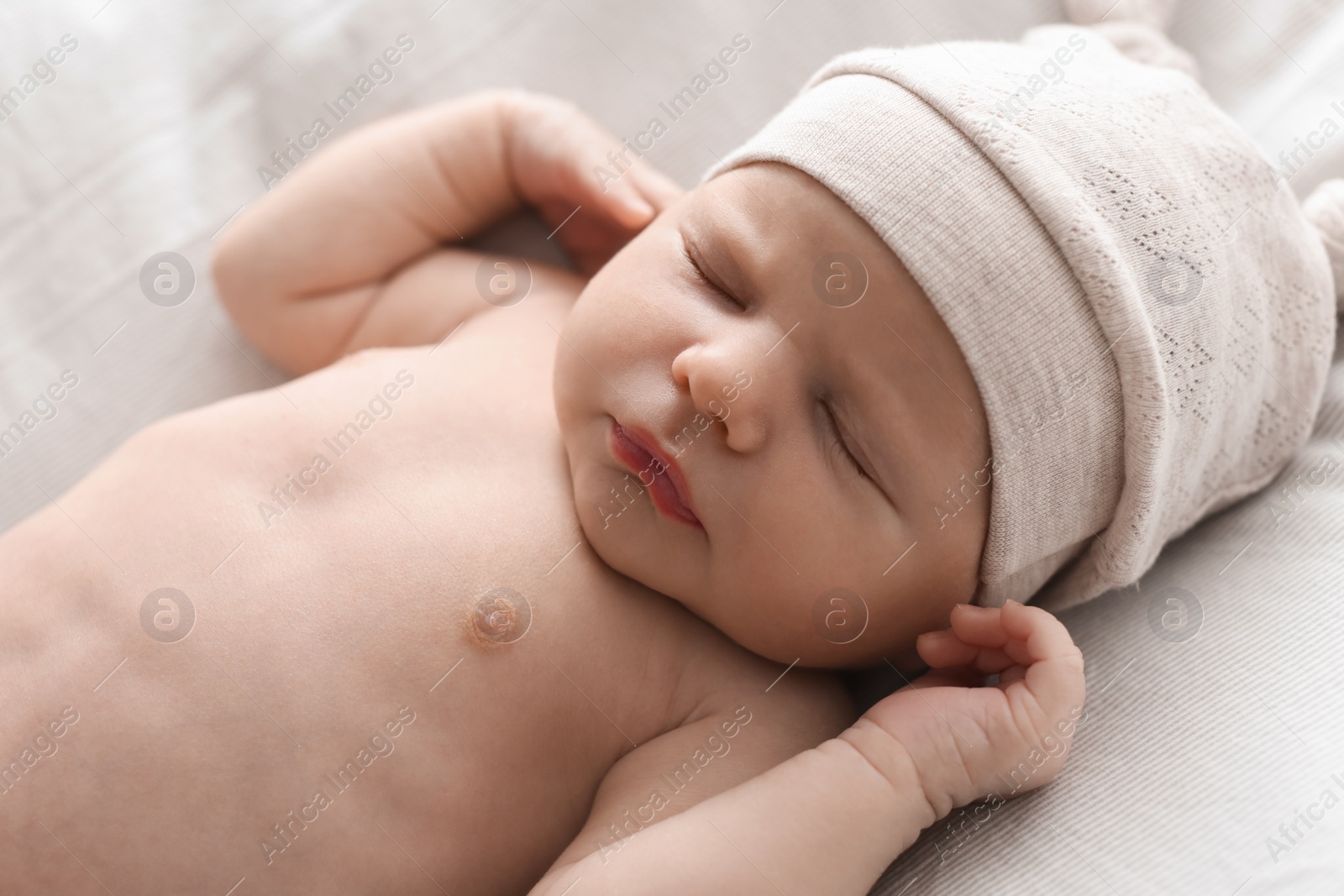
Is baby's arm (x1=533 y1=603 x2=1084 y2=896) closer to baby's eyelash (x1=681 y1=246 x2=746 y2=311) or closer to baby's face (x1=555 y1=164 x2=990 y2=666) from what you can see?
baby's face (x1=555 y1=164 x2=990 y2=666)

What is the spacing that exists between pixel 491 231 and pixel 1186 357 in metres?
1.28

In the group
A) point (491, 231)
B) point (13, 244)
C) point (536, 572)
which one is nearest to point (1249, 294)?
point (536, 572)

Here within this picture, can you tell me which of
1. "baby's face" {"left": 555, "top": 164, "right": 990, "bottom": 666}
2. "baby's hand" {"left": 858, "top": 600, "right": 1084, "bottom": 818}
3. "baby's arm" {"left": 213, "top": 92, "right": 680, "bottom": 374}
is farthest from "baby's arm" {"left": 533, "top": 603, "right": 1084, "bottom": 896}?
"baby's arm" {"left": 213, "top": 92, "right": 680, "bottom": 374}

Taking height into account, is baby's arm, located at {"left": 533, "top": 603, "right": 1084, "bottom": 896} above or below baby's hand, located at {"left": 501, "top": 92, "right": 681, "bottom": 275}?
below

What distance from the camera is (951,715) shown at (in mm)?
1307

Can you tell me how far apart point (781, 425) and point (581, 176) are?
29.8 inches

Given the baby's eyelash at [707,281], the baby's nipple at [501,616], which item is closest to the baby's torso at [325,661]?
the baby's nipple at [501,616]

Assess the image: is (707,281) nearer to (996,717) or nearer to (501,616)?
(501,616)

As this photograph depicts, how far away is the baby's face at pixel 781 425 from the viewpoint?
124 cm

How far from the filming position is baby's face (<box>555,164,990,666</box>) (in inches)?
48.8

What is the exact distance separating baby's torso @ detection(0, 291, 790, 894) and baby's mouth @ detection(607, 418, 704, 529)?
0.19 m

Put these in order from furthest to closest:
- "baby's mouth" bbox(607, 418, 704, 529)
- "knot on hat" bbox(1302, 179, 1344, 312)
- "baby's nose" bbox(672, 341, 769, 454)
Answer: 1. "knot on hat" bbox(1302, 179, 1344, 312)
2. "baby's mouth" bbox(607, 418, 704, 529)
3. "baby's nose" bbox(672, 341, 769, 454)

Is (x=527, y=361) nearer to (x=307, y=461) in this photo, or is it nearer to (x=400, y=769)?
(x=307, y=461)

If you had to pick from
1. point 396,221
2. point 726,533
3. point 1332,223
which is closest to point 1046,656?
point 726,533
